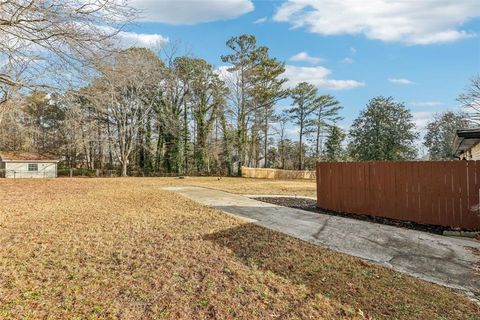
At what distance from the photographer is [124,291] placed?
2990mm

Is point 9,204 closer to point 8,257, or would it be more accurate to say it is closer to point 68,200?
point 68,200

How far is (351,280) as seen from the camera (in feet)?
12.1

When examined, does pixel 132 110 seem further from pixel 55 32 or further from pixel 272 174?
pixel 55 32

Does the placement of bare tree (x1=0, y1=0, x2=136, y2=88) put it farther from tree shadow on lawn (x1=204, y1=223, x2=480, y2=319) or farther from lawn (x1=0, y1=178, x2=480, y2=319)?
tree shadow on lawn (x1=204, y1=223, x2=480, y2=319)

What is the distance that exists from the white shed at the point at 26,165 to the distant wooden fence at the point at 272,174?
17085 millimetres

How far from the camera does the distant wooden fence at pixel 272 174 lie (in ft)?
89.7

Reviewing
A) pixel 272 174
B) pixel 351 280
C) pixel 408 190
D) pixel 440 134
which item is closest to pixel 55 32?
pixel 351 280

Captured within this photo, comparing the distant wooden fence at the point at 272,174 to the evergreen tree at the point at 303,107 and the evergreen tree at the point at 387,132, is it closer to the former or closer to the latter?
the evergreen tree at the point at 303,107

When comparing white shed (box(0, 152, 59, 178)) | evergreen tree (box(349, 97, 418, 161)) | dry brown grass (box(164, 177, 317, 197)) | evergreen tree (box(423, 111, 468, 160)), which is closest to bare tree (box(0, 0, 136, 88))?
dry brown grass (box(164, 177, 317, 197))

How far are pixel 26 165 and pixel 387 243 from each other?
3148 cm

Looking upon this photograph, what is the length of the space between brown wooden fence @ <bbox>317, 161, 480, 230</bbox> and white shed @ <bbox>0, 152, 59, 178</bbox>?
2776 centimetres

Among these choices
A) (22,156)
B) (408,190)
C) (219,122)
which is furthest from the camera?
(219,122)

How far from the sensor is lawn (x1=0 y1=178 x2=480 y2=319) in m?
2.77

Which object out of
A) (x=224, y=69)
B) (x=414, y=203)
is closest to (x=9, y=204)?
(x=414, y=203)
